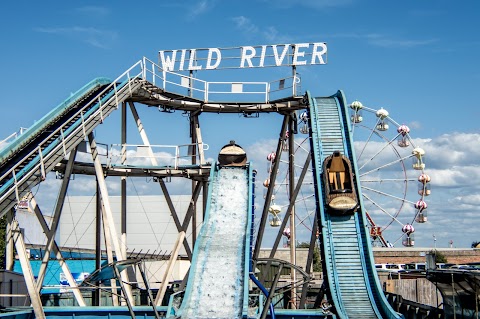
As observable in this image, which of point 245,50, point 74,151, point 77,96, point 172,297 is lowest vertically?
point 172,297

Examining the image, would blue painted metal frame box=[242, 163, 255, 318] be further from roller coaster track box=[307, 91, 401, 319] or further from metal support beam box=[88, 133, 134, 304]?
metal support beam box=[88, 133, 134, 304]

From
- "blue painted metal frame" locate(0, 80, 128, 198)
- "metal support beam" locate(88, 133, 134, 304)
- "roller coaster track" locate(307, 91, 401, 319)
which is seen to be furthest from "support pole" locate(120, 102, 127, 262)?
"roller coaster track" locate(307, 91, 401, 319)

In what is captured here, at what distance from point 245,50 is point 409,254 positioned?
112ft

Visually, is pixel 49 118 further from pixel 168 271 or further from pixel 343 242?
pixel 343 242

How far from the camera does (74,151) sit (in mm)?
29922

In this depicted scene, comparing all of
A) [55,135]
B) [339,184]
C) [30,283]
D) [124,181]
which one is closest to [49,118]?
[55,135]

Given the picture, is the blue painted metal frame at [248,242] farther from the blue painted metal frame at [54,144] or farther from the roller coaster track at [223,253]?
the blue painted metal frame at [54,144]

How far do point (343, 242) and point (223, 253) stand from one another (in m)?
4.54

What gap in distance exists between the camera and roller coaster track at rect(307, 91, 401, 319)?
85.6ft

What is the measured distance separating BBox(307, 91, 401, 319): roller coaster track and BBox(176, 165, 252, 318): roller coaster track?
295cm

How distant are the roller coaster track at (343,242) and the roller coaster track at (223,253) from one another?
2.95 meters

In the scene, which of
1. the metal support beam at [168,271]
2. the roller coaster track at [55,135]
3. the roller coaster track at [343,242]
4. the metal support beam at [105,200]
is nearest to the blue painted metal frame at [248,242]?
the roller coaster track at [343,242]

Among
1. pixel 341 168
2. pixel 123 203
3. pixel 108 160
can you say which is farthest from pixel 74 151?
pixel 341 168

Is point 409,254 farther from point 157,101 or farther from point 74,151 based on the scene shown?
point 74,151
